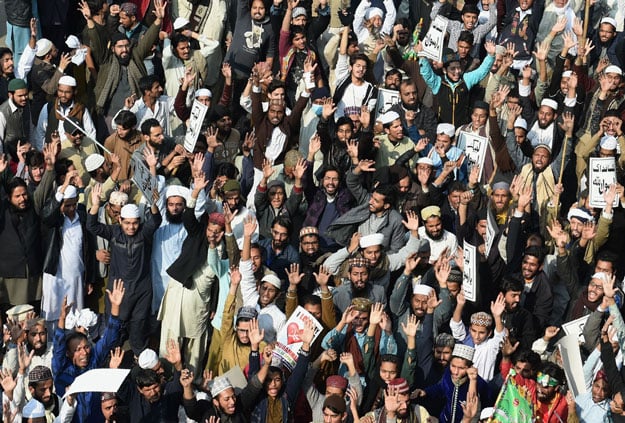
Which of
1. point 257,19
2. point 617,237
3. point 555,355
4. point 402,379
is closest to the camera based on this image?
point 402,379

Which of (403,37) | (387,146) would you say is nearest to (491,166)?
(387,146)

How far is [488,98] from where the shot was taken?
19.1 m

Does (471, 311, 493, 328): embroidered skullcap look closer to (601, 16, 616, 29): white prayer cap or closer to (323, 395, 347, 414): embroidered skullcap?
(323, 395, 347, 414): embroidered skullcap

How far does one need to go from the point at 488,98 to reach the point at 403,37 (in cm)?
129

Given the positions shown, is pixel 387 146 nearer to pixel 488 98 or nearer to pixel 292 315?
pixel 488 98

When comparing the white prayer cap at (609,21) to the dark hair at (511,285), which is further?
the white prayer cap at (609,21)

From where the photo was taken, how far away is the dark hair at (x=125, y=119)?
58.3 ft

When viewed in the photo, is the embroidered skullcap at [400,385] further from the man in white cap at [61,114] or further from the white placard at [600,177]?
the man in white cap at [61,114]

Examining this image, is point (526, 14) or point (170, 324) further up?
point (526, 14)

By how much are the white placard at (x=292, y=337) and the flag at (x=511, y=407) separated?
1.58 meters

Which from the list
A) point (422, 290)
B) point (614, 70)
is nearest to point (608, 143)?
point (614, 70)

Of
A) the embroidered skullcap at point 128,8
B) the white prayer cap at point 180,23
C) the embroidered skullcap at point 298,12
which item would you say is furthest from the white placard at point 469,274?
the embroidered skullcap at point 128,8

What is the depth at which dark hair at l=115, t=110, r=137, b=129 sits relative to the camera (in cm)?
1778

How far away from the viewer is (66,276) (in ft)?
54.7
